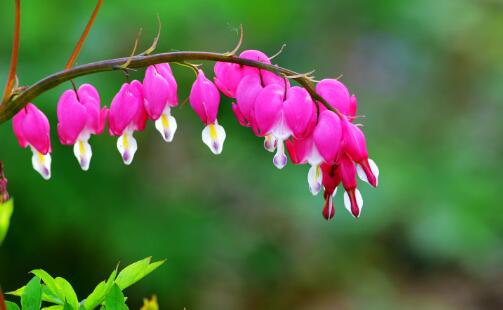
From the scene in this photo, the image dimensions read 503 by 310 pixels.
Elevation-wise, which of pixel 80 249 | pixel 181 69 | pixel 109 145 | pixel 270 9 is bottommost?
pixel 80 249

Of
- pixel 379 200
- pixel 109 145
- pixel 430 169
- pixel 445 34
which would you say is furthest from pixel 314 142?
pixel 445 34

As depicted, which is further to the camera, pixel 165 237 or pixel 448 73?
→ pixel 448 73

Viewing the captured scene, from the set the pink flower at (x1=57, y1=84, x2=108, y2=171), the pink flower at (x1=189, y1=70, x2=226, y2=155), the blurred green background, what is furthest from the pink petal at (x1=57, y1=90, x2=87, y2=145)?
the blurred green background

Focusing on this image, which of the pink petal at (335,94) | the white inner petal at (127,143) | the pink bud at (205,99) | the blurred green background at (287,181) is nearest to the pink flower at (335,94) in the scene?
the pink petal at (335,94)

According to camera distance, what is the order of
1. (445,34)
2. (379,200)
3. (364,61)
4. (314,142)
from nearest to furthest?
1. (314,142)
2. (379,200)
3. (445,34)
4. (364,61)

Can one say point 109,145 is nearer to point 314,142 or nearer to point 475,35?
point 314,142

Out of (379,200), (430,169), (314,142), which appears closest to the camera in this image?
(314,142)

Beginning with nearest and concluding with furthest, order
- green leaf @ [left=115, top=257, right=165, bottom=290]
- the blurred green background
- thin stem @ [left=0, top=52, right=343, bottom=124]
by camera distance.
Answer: thin stem @ [left=0, top=52, right=343, bottom=124], green leaf @ [left=115, top=257, right=165, bottom=290], the blurred green background

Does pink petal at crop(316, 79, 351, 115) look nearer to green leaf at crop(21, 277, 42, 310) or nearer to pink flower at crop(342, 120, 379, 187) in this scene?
pink flower at crop(342, 120, 379, 187)
